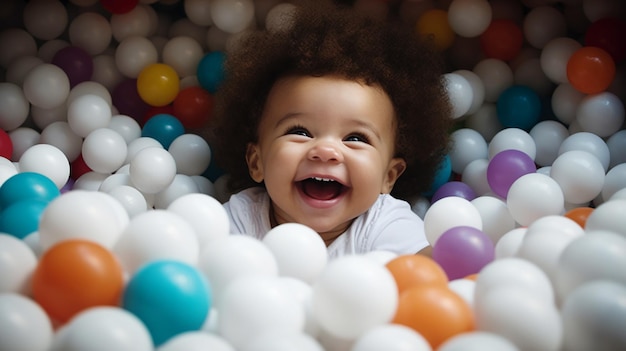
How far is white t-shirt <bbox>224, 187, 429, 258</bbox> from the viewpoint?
4.19 feet

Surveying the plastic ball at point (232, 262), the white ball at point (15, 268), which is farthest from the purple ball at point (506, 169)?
the white ball at point (15, 268)

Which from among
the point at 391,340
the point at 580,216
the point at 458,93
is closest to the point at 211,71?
the point at 458,93

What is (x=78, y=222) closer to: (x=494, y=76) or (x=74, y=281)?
(x=74, y=281)

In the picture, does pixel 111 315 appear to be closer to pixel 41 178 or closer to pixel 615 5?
pixel 41 178

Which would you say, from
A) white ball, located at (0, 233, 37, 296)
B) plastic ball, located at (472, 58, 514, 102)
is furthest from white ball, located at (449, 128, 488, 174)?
white ball, located at (0, 233, 37, 296)

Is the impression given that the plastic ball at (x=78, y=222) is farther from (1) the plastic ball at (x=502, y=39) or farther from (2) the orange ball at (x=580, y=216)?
(1) the plastic ball at (x=502, y=39)

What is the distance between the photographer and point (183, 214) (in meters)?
0.92

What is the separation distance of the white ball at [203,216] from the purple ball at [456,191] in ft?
2.20

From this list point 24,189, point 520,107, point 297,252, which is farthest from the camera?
point 520,107

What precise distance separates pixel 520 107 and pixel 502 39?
157 millimetres

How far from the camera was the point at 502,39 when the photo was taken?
160 cm

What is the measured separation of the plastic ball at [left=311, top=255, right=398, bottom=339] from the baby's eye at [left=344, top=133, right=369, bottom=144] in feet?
1.91

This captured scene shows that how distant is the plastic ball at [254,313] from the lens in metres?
0.69

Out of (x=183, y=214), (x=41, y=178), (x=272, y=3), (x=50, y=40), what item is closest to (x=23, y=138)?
(x=50, y=40)
